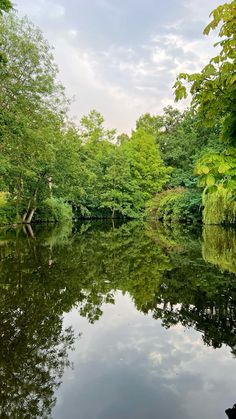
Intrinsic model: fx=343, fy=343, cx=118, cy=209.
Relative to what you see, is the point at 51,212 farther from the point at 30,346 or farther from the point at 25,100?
the point at 30,346

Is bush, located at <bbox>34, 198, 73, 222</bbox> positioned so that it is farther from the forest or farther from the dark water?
the dark water

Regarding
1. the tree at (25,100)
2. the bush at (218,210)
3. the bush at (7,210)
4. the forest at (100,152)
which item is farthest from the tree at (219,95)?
the bush at (7,210)

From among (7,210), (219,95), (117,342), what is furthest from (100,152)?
(219,95)

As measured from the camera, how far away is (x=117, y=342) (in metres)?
4.48

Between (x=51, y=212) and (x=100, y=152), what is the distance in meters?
13.8

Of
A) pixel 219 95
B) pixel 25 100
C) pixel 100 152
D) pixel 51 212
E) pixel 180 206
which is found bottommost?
pixel 219 95

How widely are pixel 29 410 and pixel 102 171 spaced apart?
37105mm

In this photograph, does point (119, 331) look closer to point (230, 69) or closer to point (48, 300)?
point (48, 300)

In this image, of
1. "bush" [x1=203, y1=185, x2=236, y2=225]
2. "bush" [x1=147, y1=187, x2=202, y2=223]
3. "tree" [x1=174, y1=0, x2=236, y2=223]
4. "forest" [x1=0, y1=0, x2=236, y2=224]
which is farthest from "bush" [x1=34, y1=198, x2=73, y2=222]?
"tree" [x1=174, y1=0, x2=236, y2=223]

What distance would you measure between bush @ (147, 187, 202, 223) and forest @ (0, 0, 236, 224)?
10 centimetres

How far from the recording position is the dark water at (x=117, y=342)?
3.04 meters

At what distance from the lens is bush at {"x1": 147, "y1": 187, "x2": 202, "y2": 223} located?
31.5 m

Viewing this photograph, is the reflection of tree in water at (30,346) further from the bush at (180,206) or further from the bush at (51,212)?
the bush at (180,206)

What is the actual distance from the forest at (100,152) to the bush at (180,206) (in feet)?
0.32
